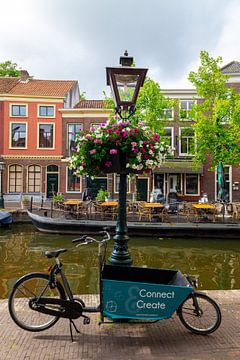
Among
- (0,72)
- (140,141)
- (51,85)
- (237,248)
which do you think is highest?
(0,72)

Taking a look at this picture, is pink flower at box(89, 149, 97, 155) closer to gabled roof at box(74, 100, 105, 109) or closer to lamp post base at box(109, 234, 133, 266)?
lamp post base at box(109, 234, 133, 266)

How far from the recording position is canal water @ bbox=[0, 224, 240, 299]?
7.77 metres

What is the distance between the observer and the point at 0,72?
123ft

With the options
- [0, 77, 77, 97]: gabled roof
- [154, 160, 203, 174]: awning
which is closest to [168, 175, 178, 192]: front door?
[154, 160, 203, 174]: awning

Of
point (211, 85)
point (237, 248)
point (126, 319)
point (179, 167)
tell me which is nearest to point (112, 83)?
point (126, 319)

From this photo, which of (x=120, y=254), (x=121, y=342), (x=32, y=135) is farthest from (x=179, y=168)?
(x=121, y=342)

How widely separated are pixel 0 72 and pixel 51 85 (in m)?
11.5

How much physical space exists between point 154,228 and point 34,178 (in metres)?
16.3

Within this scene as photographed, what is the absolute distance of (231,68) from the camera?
26.1 meters

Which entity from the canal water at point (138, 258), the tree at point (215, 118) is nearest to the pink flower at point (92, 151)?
the canal water at point (138, 258)

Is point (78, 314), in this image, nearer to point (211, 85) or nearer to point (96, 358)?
point (96, 358)

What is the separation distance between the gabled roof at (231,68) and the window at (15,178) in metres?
19.2

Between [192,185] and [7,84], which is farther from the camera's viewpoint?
[7,84]

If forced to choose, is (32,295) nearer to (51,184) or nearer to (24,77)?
(51,184)
